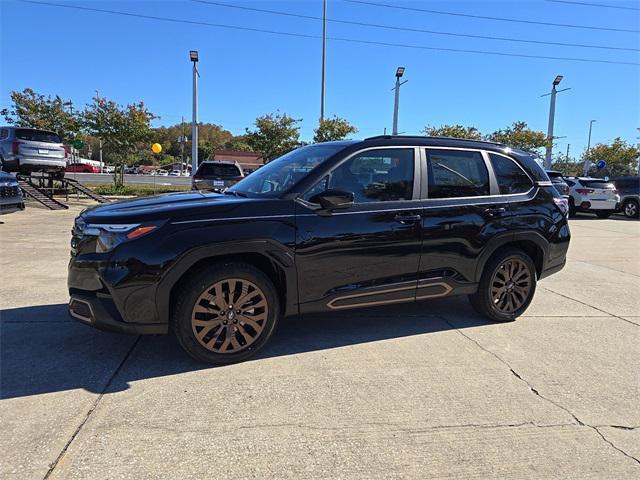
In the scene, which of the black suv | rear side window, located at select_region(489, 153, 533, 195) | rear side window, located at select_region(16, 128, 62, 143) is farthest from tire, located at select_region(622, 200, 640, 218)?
rear side window, located at select_region(16, 128, 62, 143)

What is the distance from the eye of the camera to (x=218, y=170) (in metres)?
14.8

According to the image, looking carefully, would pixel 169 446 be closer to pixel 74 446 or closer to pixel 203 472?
pixel 203 472

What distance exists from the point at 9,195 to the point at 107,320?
850 centimetres

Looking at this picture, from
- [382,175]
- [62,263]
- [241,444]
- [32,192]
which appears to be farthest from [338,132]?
[241,444]

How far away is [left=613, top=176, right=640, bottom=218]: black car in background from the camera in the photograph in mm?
19764

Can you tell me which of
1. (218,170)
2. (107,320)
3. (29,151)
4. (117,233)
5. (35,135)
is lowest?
(107,320)

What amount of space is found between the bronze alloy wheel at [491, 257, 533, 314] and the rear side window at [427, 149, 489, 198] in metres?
0.83

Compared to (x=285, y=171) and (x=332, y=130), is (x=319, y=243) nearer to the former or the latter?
(x=285, y=171)

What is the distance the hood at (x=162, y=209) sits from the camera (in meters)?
3.61

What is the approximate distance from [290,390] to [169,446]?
38.1 inches

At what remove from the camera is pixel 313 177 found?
4.08m

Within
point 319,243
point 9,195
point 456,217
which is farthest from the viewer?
point 9,195

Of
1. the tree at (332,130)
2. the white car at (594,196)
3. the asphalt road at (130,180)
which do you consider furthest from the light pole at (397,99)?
the asphalt road at (130,180)

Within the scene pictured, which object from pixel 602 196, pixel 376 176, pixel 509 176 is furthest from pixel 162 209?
pixel 602 196
